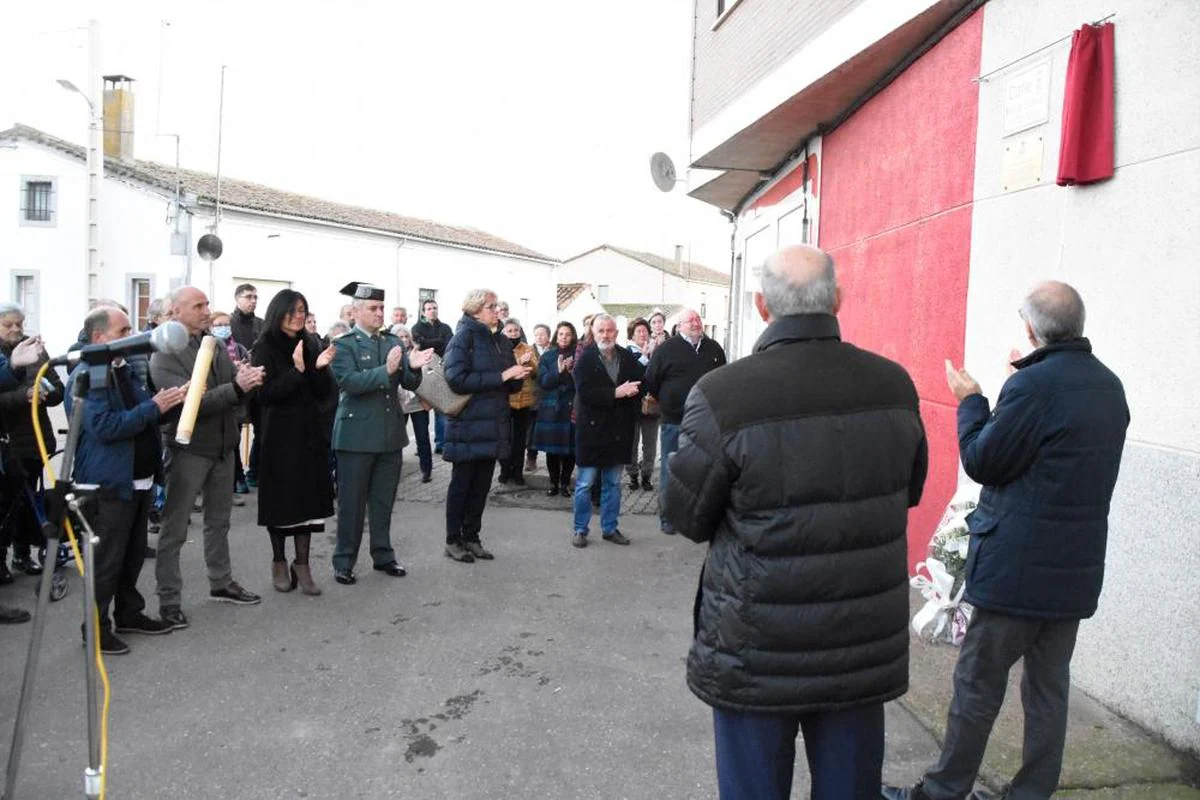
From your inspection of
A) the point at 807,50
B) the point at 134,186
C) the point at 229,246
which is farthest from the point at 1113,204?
the point at 134,186

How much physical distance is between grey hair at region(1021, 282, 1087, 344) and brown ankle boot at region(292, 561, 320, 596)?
15.8 ft

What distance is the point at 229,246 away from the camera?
30.1 metres

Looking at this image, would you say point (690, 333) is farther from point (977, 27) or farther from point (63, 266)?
point (63, 266)

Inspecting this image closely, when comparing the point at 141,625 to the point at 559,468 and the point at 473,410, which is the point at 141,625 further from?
the point at 559,468

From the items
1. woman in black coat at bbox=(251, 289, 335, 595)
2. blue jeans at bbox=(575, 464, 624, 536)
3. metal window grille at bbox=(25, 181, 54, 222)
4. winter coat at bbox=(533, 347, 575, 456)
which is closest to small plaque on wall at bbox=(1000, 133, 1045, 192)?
blue jeans at bbox=(575, 464, 624, 536)

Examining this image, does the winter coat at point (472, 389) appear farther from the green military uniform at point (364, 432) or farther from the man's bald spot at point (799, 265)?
the man's bald spot at point (799, 265)

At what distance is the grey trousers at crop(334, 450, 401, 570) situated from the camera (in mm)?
6598

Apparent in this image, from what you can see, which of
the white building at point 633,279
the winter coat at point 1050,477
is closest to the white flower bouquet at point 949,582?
the winter coat at point 1050,477

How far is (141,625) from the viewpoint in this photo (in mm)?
5488

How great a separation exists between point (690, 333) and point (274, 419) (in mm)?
3785

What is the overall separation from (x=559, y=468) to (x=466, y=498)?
3.18m

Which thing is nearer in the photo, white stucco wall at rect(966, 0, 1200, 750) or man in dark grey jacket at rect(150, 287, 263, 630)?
white stucco wall at rect(966, 0, 1200, 750)

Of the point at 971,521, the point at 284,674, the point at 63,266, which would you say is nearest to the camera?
the point at 971,521

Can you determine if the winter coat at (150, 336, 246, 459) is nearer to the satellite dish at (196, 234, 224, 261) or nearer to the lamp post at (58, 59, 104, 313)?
the lamp post at (58, 59, 104, 313)
